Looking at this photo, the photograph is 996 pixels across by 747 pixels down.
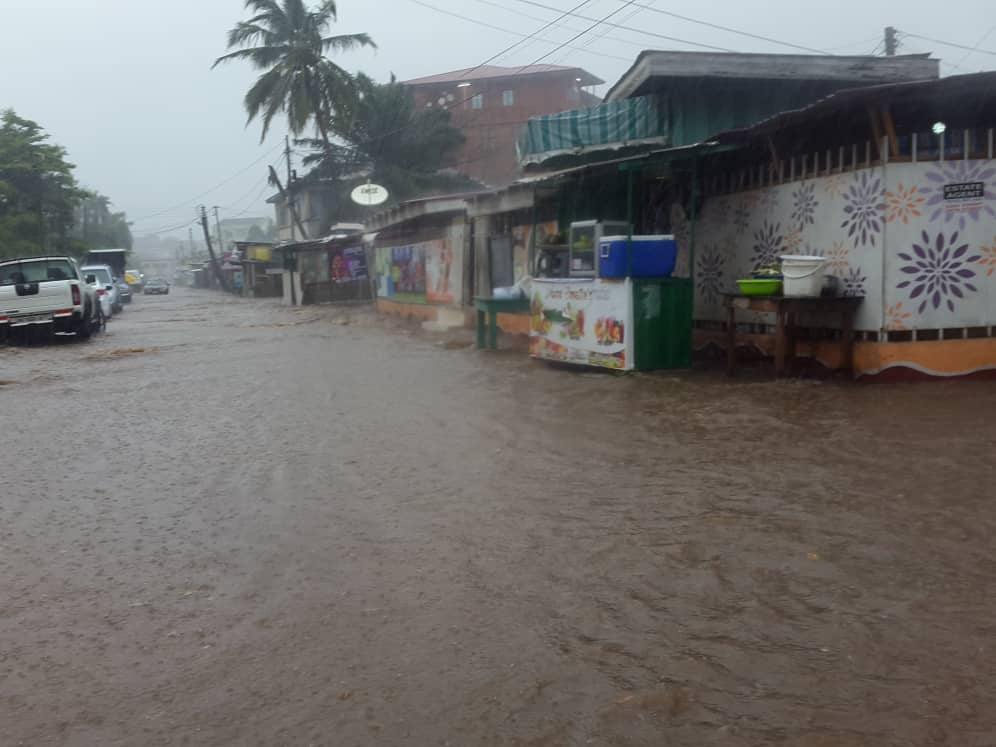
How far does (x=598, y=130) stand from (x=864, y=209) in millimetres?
6770

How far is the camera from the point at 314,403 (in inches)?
421

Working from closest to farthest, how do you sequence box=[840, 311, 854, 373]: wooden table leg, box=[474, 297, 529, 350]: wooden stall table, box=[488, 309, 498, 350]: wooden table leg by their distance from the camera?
box=[840, 311, 854, 373]: wooden table leg, box=[474, 297, 529, 350]: wooden stall table, box=[488, 309, 498, 350]: wooden table leg

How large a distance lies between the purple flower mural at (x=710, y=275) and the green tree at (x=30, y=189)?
1246 inches

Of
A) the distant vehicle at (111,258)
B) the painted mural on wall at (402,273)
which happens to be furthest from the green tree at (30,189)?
the painted mural on wall at (402,273)

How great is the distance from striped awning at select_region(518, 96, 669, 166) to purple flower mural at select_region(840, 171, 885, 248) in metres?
5.40

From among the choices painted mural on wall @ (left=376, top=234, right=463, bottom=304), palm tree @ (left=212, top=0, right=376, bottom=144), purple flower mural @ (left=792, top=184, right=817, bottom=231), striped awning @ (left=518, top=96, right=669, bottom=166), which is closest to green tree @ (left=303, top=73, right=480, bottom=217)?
palm tree @ (left=212, top=0, right=376, bottom=144)

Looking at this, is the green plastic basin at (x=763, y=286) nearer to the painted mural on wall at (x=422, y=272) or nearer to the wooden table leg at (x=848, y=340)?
the wooden table leg at (x=848, y=340)

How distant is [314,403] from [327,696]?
7457mm

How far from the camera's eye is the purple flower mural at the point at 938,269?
371 inches

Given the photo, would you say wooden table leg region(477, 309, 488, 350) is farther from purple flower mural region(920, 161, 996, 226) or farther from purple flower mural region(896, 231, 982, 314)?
purple flower mural region(920, 161, 996, 226)

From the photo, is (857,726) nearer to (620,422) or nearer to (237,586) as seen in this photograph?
(237,586)

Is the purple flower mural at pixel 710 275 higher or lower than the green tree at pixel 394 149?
lower

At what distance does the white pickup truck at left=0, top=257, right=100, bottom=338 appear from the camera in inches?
745

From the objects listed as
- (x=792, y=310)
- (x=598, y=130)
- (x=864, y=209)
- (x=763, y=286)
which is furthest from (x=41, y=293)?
(x=864, y=209)
